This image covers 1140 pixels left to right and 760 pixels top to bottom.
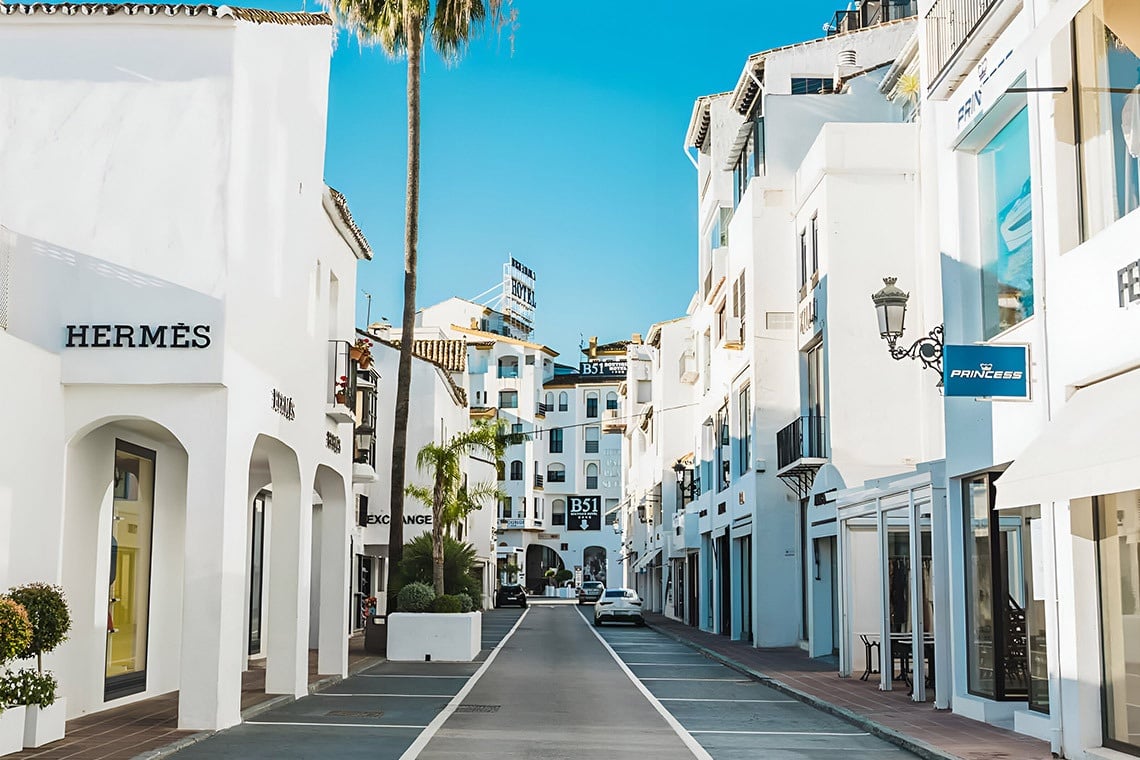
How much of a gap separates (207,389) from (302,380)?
468 centimetres

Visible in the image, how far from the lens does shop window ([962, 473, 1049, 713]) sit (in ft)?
49.9

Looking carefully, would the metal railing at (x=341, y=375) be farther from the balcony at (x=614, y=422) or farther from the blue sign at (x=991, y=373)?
the balcony at (x=614, y=422)

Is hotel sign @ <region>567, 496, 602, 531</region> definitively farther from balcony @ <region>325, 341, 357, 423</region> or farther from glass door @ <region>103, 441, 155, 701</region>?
glass door @ <region>103, 441, 155, 701</region>

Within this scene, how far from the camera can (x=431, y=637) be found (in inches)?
1117

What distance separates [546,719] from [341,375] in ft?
27.7

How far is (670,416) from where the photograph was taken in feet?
199

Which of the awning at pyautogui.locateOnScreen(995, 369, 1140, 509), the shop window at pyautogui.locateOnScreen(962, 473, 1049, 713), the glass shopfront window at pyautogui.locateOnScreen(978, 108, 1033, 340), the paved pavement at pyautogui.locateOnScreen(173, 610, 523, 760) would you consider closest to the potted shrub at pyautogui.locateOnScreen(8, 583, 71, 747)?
the paved pavement at pyautogui.locateOnScreen(173, 610, 523, 760)

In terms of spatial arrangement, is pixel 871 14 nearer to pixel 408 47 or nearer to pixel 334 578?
pixel 408 47

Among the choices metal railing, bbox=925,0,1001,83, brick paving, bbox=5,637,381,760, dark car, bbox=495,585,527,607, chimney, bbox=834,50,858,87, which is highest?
chimney, bbox=834,50,858,87

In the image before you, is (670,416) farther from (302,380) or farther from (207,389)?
(207,389)

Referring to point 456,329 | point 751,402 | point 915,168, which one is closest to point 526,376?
point 456,329

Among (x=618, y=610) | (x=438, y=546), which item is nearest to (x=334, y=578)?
(x=438, y=546)

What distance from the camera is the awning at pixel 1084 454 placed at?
10117 mm

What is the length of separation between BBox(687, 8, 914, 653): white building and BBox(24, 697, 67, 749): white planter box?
1544 centimetres
